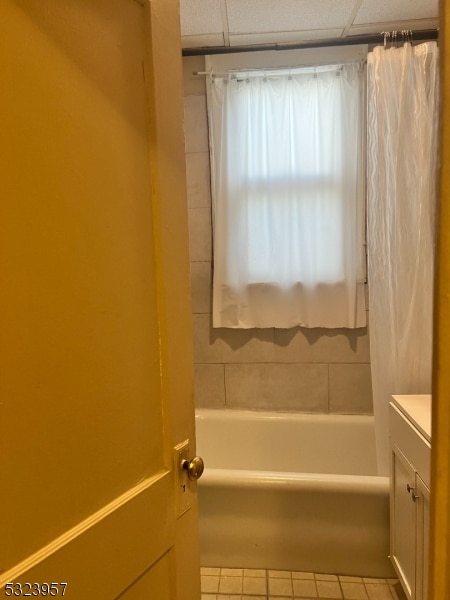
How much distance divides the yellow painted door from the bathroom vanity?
883mm

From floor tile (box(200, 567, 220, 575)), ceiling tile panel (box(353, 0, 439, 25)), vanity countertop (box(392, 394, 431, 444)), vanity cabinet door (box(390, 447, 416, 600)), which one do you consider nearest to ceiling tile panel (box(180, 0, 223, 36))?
ceiling tile panel (box(353, 0, 439, 25))

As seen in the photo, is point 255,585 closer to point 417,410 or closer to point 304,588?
point 304,588

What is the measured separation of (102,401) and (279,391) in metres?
2.07

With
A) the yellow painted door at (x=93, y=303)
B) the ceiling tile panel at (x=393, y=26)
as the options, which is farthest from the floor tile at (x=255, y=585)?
the ceiling tile panel at (x=393, y=26)

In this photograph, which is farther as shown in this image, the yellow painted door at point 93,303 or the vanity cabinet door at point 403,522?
the vanity cabinet door at point 403,522

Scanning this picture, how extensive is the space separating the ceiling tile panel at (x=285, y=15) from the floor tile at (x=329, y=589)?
2.58m

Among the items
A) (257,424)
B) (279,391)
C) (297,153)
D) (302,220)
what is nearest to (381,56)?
(297,153)

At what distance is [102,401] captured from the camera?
29.7 inches

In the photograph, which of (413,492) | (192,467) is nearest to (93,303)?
(192,467)

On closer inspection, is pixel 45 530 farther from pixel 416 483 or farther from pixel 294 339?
pixel 294 339

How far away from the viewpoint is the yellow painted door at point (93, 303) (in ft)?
2.02

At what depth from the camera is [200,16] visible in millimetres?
2158

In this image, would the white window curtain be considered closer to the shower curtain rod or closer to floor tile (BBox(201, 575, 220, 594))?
the shower curtain rod

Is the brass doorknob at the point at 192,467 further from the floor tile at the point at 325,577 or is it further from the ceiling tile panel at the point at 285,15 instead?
the ceiling tile panel at the point at 285,15
